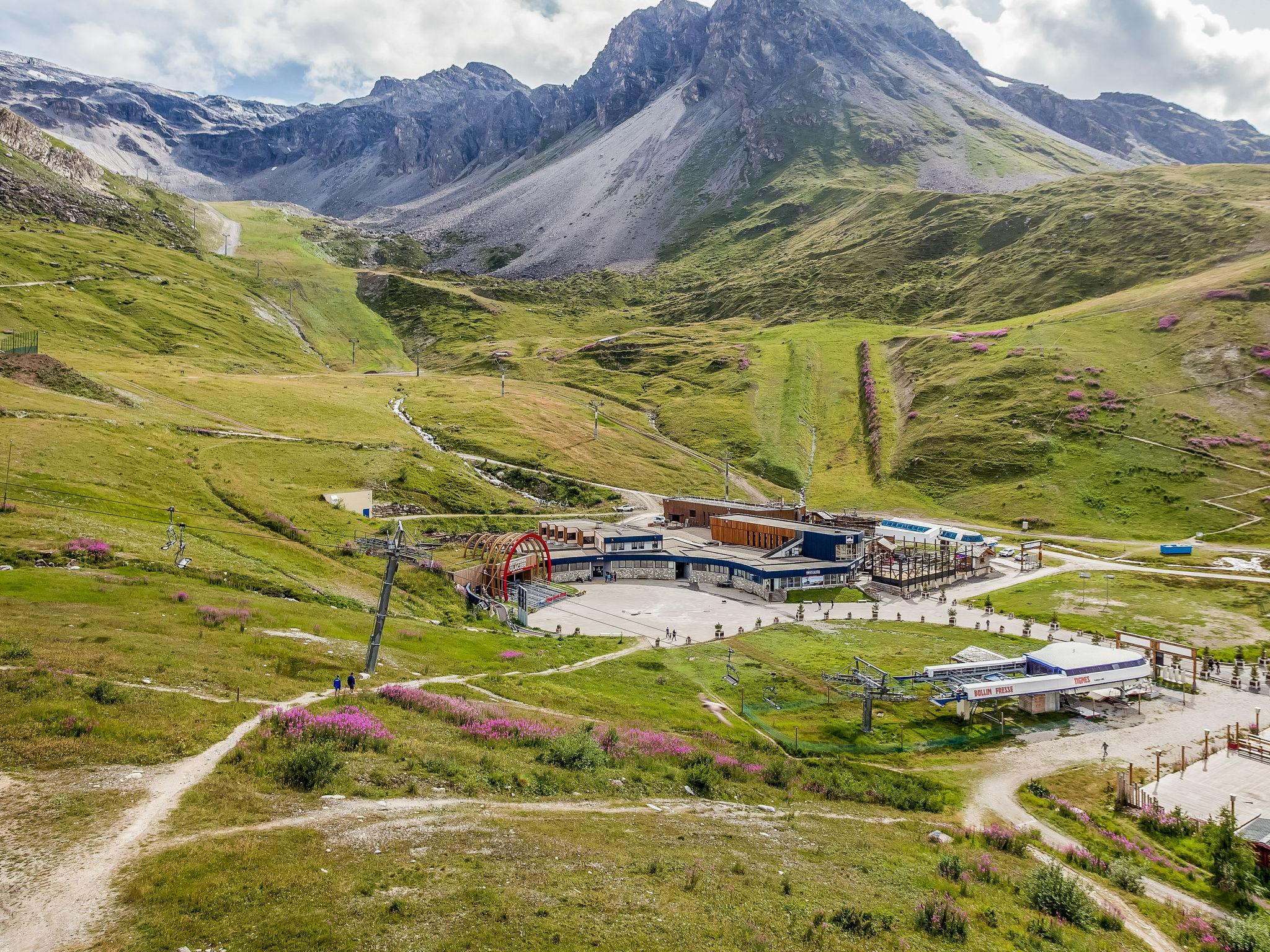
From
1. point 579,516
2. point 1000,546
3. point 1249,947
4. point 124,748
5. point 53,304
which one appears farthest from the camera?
point 53,304

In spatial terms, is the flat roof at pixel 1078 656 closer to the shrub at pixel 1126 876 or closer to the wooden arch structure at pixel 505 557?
the shrub at pixel 1126 876

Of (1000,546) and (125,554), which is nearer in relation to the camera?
(125,554)

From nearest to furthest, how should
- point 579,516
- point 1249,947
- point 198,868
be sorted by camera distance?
point 198,868 < point 1249,947 < point 579,516

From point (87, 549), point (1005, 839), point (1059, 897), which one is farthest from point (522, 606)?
point (1059, 897)

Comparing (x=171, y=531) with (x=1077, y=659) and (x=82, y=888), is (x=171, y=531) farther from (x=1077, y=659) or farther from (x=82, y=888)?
(x=1077, y=659)

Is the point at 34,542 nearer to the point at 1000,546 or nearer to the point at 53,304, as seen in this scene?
the point at 1000,546

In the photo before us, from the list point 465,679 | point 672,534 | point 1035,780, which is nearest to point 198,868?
point 465,679
